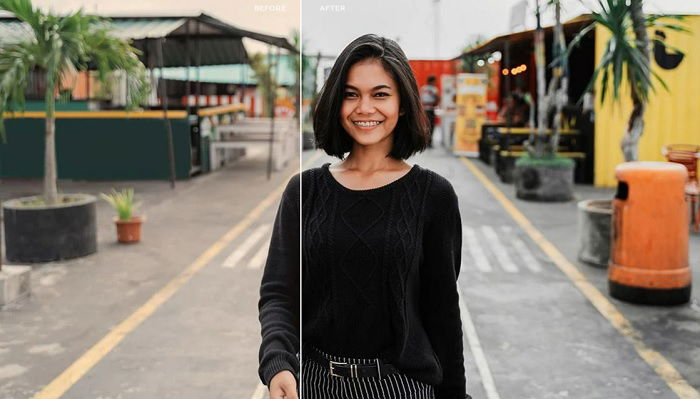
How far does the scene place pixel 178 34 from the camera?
14516 millimetres

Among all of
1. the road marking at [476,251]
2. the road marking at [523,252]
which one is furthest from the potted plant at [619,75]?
the road marking at [476,251]

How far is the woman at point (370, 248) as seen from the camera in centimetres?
168

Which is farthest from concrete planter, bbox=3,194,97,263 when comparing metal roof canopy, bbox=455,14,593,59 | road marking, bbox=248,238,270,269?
metal roof canopy, bbox=455,14,593,59

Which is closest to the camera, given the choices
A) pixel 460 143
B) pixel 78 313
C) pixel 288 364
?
pixel 288 364

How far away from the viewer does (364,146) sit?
1.77 metres

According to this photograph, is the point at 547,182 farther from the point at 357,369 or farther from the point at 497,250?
the point at 357,369

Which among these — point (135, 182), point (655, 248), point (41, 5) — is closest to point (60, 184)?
point (135, 182)

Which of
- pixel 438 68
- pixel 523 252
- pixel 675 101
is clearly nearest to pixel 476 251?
pixel 523 252

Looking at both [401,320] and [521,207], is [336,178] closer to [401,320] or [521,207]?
[401,320]

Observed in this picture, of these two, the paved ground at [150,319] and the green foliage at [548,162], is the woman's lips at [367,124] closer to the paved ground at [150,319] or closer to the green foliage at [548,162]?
the paved ground at [150,319]

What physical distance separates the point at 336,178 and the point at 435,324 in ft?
1.30

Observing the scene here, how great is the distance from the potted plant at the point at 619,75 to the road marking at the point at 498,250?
66 cm

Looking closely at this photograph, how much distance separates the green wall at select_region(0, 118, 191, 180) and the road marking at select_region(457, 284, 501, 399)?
355 inches

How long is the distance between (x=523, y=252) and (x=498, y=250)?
0.24 meters
